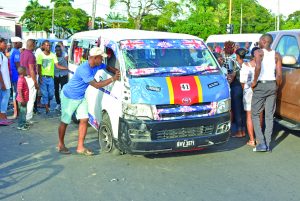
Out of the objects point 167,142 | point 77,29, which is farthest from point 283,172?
point 77,29

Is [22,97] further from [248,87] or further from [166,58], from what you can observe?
[248,87]

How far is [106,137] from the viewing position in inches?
255

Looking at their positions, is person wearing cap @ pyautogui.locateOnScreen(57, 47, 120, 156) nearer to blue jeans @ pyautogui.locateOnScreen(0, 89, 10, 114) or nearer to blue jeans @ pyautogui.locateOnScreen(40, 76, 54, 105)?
blue jeans @ pyautogui.locateOnScreen(0, 89, 10, 114)

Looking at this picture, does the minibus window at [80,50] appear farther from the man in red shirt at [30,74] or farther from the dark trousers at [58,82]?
the dark trousers at [58,82]

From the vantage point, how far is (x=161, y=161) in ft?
19.9

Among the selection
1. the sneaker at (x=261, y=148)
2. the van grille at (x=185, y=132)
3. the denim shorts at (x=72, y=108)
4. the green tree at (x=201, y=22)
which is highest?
the green tree at (x=201, y=22)

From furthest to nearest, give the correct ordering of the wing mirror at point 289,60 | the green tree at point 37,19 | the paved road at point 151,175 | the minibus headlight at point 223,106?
1. the green tree at point 37,19
2. the wing mirror at point 289,60
3. the minibus headlight at point 223,106
4. the paved road at point 151,175

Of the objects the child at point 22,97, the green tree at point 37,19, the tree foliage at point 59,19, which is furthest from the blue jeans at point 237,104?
the green tree at point 37,19

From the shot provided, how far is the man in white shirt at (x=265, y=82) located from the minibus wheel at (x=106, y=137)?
2299mm

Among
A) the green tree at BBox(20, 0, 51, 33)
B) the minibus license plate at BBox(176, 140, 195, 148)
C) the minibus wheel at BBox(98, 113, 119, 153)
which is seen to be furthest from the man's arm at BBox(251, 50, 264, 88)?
the green tree at BBox(20, 0, 51, 33)

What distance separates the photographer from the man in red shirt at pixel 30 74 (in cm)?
895

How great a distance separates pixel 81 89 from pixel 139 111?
122cm

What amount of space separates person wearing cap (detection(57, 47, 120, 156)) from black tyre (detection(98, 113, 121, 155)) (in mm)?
238

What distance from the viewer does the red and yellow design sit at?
5.65 metres
